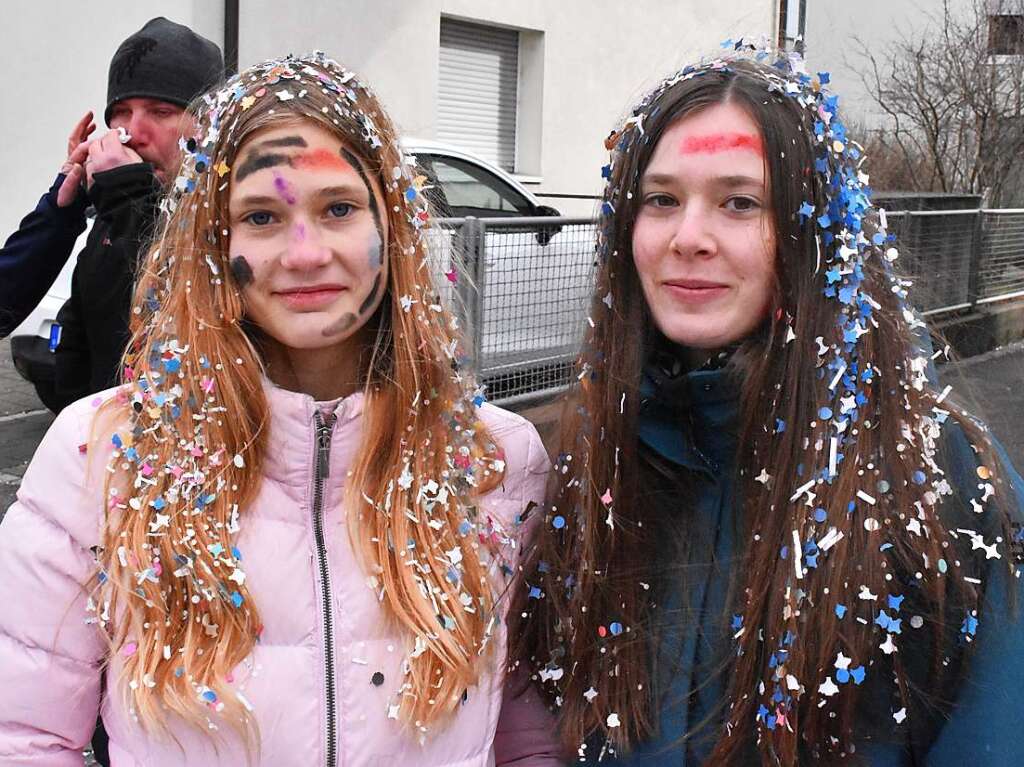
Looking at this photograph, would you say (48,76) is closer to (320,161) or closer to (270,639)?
(320,161)

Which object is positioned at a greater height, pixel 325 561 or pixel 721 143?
pixel 721 143

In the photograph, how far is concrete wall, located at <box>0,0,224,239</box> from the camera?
32.9 feet

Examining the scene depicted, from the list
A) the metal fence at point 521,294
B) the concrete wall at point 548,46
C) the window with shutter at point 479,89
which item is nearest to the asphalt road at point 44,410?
the metal fence at point 521,294

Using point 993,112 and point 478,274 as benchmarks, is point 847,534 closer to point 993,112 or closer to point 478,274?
point 478,274

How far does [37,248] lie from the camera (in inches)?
112

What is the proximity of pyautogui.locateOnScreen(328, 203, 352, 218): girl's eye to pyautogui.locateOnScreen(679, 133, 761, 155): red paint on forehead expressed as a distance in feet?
1.87

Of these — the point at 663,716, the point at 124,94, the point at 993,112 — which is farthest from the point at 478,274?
the point at 993,112

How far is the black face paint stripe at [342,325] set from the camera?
1.81 meters

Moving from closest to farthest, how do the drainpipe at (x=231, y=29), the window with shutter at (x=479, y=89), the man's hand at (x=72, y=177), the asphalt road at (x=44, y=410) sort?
the man's hand at (x=72, y=177) → the asphalt road at (x=44, y=410) → the drainpipe at (x=231, y=29) → the window with shutter at (x=479, y=89)

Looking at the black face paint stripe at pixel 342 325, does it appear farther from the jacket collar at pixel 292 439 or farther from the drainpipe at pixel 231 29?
the drainpipe at pixel 231 29

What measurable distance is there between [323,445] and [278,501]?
0.38 ft

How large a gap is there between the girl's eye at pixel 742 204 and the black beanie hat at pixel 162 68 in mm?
1431

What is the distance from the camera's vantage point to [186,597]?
1.70m

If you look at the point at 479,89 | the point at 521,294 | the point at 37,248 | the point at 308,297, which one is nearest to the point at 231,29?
the point at 479,89
